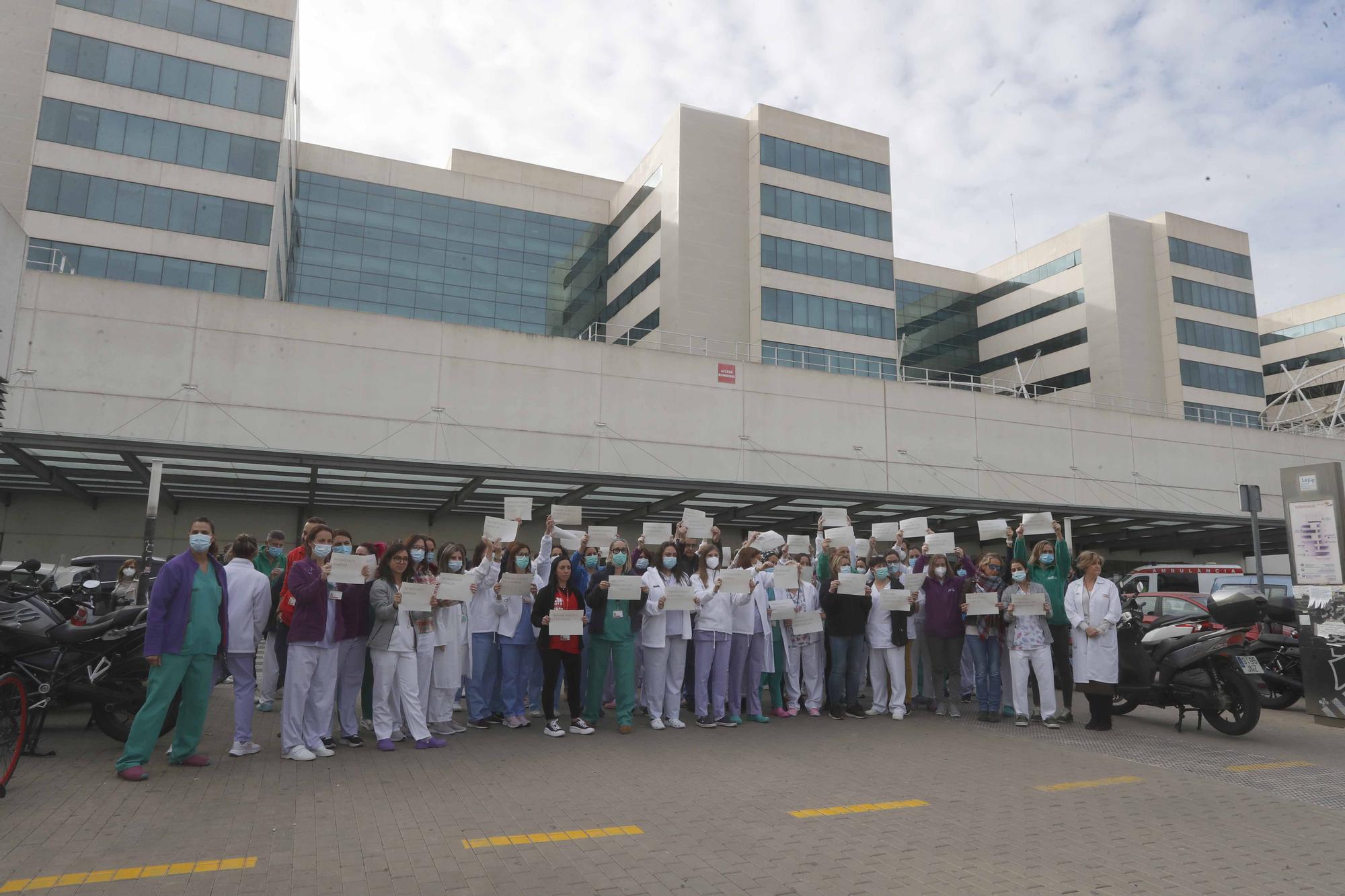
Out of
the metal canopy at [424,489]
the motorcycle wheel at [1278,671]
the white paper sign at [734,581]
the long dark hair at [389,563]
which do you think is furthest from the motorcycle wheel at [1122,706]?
the metal canopy at [424,489]

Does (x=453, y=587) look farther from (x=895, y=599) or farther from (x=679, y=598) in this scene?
(x=895, y=599)

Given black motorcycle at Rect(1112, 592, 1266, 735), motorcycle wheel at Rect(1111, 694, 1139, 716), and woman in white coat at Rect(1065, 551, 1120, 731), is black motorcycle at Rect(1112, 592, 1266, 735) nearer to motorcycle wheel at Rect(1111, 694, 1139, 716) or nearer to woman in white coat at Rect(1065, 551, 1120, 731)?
motorcycle wheel at Rect(1111, 694, 1139, 716)

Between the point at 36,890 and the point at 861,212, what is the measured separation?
46273 millimetres

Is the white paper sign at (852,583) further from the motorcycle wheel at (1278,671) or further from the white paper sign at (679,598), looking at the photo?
the motorcycle wheel at (1278,671)

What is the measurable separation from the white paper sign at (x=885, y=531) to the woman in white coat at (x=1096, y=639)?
8.19 ft

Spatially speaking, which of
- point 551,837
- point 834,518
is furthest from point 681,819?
point 834,518

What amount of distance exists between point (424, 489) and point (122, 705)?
18.1 metres

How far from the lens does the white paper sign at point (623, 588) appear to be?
866 cm

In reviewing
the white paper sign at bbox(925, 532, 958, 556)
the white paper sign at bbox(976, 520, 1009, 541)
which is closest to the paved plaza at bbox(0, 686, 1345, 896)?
the white paper sign at bbox(925, 532, 958, 556)

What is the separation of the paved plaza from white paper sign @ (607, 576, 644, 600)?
1393 millimetres

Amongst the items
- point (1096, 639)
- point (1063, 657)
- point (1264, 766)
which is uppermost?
point (1096, 639)

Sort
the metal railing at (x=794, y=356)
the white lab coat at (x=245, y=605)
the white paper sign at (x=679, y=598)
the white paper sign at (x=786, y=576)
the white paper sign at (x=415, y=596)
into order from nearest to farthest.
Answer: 1. the white lab coat at (x=245, y=605)
2. the white paper sign at (x=415, y=596)
3. the white paper sign at (x=679, y=598)
4. the white paper sign at (x=786, y=576)
5. the metal railing at (x=794, y=356)

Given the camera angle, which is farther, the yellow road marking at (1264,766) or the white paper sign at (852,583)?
the white paper sign at (852,583)

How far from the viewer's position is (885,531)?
39.1 ft
